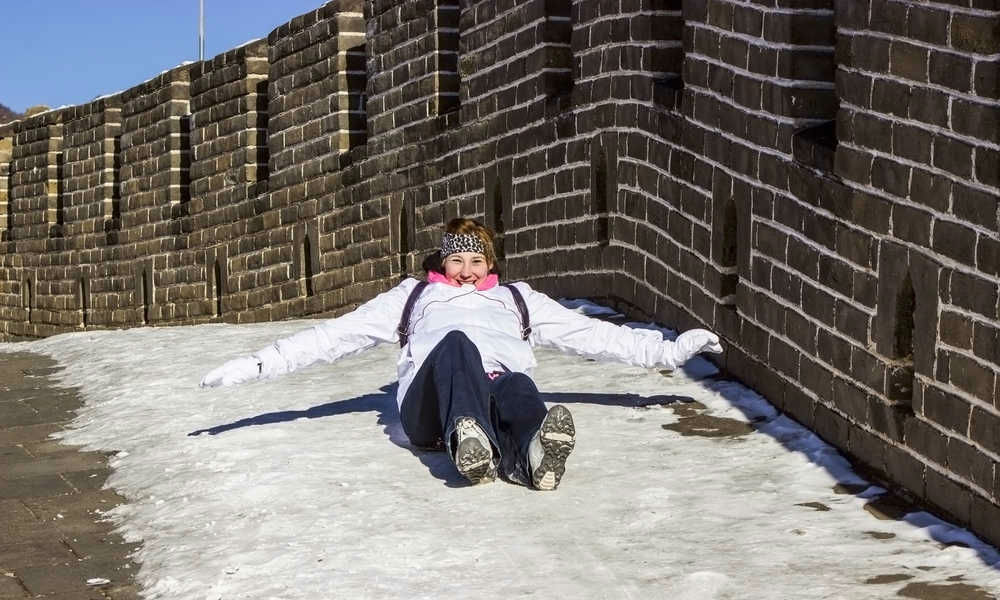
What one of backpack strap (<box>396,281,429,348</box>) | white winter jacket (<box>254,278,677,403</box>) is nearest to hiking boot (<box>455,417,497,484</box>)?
white winter jacket (<box>254,278,677,403</box>)

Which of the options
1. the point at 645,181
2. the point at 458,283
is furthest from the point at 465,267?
the point at 645,181

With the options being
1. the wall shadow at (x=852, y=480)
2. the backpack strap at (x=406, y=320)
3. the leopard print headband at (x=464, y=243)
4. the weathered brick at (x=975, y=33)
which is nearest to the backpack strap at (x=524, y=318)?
the leopard print headband at (x=464, y=243)

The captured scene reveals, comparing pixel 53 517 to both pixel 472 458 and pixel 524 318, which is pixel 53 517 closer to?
pixel 472 458

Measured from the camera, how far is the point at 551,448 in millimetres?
5301

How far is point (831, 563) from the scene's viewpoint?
452 cm

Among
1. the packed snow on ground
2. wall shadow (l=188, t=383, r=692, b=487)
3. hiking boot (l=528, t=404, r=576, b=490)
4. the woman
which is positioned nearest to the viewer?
the packed snow on ground

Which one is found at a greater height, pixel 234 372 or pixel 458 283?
pixel 458 283

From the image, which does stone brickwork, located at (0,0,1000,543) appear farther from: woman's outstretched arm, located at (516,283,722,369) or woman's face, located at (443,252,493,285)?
woman's face, located at (443,252,493,285)

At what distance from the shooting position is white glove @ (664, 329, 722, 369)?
19.7 feet

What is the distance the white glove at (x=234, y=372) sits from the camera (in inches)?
234

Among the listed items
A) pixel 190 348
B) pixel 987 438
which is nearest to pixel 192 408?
pixel 190 348

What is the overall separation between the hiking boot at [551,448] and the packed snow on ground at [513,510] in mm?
67

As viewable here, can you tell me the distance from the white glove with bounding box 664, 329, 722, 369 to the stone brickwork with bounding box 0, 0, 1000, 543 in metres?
0.45

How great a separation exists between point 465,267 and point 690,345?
2.95 feet
